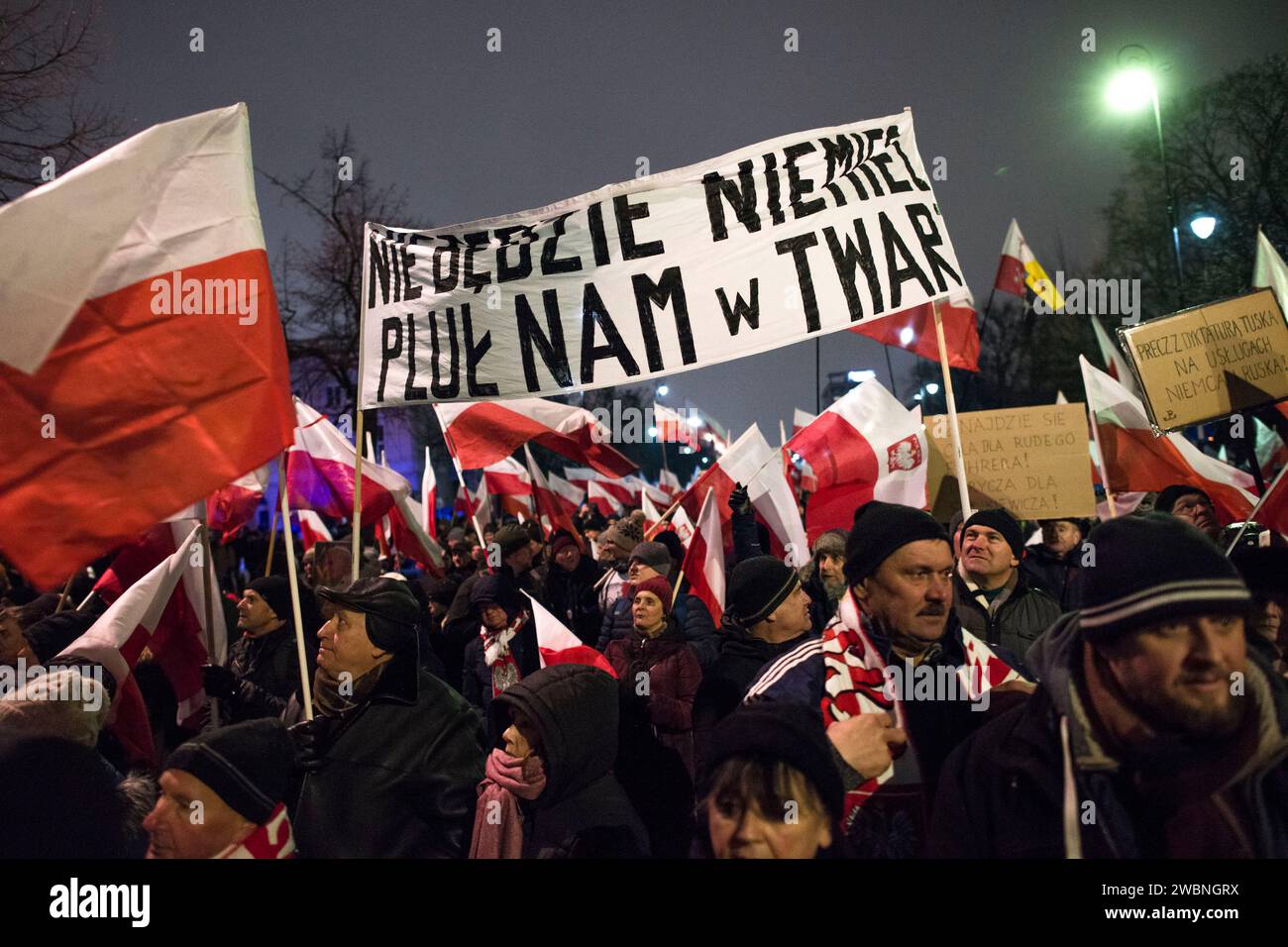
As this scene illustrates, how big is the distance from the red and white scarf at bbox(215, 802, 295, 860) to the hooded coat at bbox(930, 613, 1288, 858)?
6.27ft

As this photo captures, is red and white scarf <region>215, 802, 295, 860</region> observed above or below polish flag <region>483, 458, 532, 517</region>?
below

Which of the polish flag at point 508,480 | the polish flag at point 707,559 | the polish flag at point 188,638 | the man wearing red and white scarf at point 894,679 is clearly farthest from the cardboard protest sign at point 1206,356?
the polish flag at point 508,480

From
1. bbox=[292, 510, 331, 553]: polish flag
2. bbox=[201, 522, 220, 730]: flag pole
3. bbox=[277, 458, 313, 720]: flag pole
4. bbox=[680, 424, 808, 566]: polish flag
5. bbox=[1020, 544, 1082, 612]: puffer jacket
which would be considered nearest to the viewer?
bbox=[277, 458, 313, 720]: flag pole

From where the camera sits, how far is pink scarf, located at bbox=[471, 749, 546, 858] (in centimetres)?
345

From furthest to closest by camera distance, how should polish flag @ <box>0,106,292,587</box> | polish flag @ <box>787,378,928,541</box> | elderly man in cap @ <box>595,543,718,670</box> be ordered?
polish flag @ <box>787,378,928,541</box> < elderly man in cap @ <box>595,543,718,670</box> < polish flag @ <box>0,106,292,587</box>

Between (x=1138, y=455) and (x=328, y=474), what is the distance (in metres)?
6.78

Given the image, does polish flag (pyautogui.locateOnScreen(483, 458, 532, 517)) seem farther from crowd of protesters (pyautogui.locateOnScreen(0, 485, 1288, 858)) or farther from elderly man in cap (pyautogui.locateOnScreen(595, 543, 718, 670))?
crowd of protesters (pyautogui.locateOnScreen(0, 485, 1288, 858))

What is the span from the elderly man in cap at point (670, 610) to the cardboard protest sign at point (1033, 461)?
6.19 feet

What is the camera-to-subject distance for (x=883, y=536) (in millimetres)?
2971

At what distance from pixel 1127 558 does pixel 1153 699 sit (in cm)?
28

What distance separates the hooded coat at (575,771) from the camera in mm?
3400

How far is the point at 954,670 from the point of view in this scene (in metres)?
2.91

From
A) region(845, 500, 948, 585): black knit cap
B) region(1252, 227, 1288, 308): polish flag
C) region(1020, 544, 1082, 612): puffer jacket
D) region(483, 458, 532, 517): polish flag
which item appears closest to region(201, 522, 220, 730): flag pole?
region(845, 500, 948, 585): black knit cap

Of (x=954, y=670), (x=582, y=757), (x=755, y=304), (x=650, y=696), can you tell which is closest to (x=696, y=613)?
(x=650, y=696)
